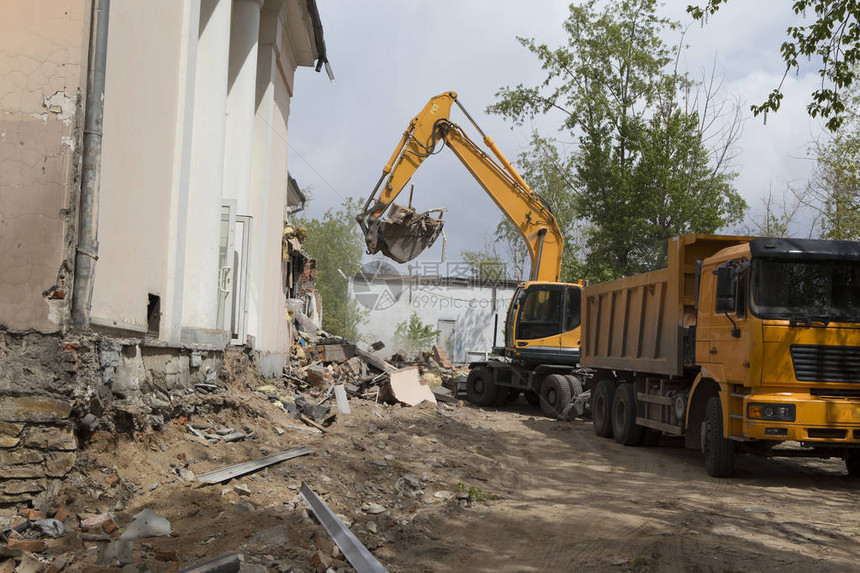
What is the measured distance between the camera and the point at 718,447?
9.23m

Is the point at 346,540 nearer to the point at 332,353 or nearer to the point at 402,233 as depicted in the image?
the point at 402,233

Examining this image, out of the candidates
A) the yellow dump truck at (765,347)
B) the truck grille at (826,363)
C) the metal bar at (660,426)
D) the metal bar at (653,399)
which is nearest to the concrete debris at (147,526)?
the yellow dump truck at (765,347)

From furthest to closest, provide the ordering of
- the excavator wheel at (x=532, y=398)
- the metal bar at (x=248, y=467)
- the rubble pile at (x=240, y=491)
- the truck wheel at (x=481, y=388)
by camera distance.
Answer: the truck wheel at (x=481, y=388) < the excavator wheel at (x=532, y=398) < the metal bar at (x=248, y=467) < the rubble pile at (x=240, y=491)

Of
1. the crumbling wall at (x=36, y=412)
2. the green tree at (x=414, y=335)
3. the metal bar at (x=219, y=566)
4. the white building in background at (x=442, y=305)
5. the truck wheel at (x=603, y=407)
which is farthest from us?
the white building in background at (x=442, y=305)

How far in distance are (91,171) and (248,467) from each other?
291 cm

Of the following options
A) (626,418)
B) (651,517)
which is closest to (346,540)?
(651,517)

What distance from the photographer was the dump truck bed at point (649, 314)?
10.6 meters

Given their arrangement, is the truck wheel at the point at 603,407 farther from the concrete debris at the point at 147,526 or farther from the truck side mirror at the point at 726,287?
the concrete debris at the point at 147,526

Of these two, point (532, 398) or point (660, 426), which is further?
point (532, 398)

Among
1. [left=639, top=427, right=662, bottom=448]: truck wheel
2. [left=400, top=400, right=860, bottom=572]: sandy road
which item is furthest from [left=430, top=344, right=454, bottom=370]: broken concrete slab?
[left=400, top=400, right=860, bottom=572]: sandy road

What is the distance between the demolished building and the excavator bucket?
4567 mm

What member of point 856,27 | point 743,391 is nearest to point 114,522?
point 743,391

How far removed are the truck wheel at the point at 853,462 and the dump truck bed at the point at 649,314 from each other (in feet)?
7.40

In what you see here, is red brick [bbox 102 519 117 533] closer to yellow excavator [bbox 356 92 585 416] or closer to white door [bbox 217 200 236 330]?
white door [bbox 217 200 236 330]
